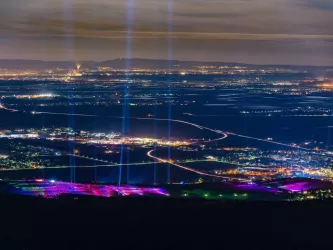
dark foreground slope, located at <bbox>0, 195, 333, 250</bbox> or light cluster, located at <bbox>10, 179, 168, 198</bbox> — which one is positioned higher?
dark foreground slope, located at <bbox>0, 195, 333, 250</bbox>

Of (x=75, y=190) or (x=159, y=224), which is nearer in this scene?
(x=159, y=224)

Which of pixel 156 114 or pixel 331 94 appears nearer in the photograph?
pixel 156 114

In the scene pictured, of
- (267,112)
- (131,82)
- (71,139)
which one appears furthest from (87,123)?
(131,82)

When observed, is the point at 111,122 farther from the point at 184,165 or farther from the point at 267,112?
the point at 184,165

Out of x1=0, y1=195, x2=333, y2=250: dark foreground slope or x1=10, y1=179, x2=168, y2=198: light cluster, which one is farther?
x1=10, y1=179, x2=168, y2=198: light cluster

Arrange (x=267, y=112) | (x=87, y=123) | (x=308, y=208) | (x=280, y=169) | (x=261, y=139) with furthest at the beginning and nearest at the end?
(x=267, y=112) < (x=87, y=123) < (x=261, y=139) < (x=280, y=169) < (x=308, y=208)

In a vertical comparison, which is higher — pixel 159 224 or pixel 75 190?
pixel 159 224

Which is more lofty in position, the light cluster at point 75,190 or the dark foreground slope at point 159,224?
the dark foreground slope at point 159,224

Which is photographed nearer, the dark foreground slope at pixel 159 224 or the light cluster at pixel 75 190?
the dark foreground slope at pixel 159 224
